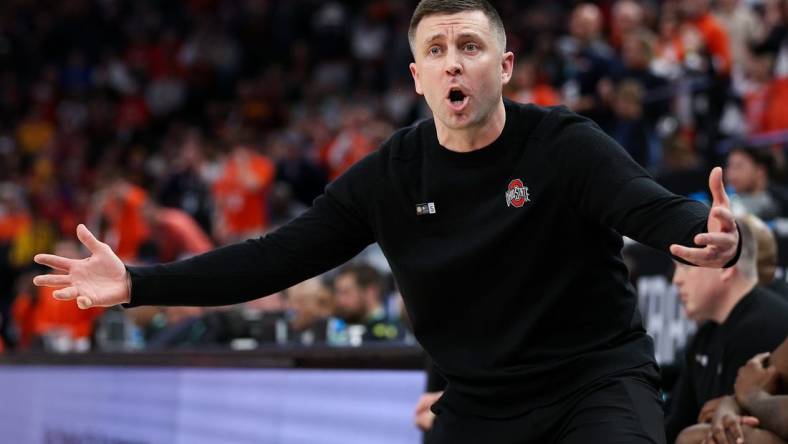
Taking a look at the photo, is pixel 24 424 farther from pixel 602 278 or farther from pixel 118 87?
pixel 118 87

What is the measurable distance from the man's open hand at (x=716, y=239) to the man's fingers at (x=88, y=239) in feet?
5.66

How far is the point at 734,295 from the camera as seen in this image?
493cm

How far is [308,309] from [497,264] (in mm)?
5730

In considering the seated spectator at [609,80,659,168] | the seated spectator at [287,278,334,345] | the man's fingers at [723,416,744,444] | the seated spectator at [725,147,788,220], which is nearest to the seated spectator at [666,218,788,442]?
the man's fingers at [723,416,744,444]

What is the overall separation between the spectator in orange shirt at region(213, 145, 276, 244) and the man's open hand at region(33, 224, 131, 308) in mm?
11504

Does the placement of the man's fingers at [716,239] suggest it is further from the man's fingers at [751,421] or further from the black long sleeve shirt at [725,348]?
the black long sleeve shirt at [725,348]

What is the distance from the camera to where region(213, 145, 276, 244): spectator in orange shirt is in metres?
15.6

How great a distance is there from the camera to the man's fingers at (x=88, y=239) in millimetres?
3713

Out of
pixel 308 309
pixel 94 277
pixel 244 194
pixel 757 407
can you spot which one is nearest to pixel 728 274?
pixel 757 407

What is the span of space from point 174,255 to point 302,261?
9.63 meters

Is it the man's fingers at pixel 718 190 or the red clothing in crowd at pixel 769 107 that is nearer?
the man's fingers at pixel 718 190

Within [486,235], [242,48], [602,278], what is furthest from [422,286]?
[242,48]

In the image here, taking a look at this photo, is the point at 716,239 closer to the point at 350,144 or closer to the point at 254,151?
the point at 350,144

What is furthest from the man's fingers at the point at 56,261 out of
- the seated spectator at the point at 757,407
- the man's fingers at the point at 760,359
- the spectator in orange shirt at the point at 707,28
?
the spectator in orange shirt at the point at 707,28
